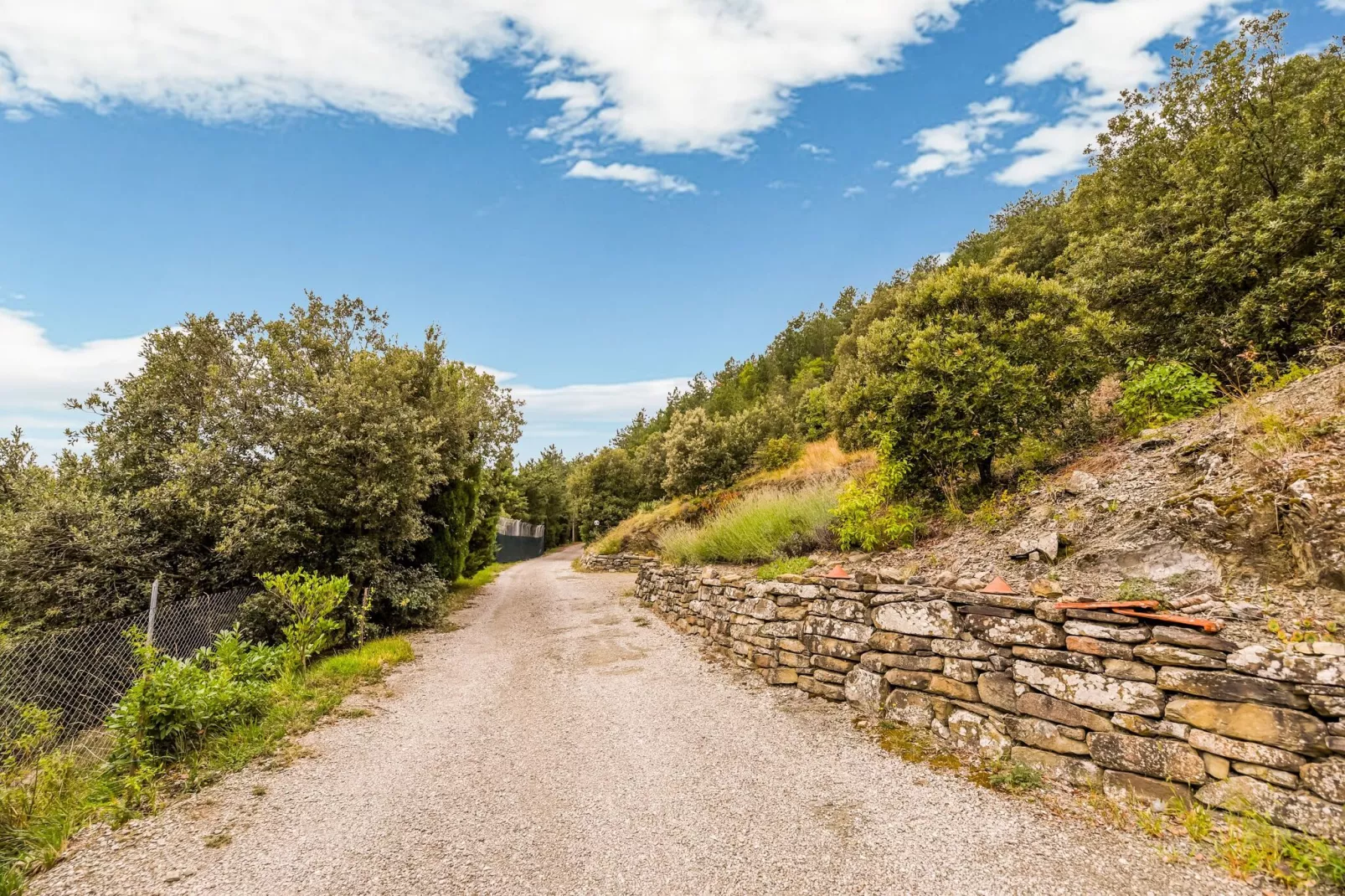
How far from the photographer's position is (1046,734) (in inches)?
141

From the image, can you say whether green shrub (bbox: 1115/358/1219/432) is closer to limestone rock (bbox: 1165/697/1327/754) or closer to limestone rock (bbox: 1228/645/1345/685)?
limestone rock (bbox: 1228/645/1345/685)

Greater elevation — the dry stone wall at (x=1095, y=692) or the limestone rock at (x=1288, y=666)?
the limestone rock at (x=1288, y=666)

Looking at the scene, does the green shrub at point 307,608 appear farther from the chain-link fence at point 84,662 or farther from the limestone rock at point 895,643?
the limestone rock at point 895,643

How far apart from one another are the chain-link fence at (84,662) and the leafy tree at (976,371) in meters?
8.36

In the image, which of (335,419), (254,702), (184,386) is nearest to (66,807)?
(254,702)

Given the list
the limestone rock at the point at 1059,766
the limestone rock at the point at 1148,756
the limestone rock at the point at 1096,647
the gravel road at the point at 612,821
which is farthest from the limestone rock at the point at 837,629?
the limestone rock at the point at 1148,756

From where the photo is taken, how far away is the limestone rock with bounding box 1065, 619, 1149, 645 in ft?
10.7

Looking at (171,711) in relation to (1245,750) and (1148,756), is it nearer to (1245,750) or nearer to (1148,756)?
(1148,756)

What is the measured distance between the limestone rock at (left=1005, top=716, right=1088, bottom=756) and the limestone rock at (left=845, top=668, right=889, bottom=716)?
1085 mm

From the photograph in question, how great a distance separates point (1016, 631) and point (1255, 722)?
121cm

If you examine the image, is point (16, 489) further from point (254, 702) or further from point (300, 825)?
point (300, 825)

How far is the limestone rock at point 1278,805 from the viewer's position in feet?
8.21

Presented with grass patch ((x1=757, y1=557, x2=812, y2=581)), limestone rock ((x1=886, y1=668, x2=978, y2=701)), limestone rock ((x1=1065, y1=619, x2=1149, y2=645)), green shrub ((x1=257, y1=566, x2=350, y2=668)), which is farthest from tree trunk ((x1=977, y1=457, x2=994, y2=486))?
green shrub ((x1=257, y1=566, x2=350, y2=668))

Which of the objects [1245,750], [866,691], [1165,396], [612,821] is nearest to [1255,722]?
[1245,750]
